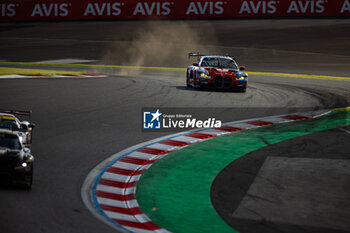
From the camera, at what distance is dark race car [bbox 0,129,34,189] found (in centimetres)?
748

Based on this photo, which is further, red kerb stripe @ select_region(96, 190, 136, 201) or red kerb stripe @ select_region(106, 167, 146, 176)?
red kerb stripe @ select_region(106, 167, 146, 176)

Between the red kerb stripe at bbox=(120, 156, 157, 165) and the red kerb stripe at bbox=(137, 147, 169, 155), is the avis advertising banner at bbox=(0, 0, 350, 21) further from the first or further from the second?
the red kerb stripe at bbox=(120, 156, 157, 165)

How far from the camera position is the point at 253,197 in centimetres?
800

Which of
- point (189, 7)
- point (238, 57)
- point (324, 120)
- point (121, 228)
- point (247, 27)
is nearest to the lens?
point (121, 228)

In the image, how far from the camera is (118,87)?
18.9 metres

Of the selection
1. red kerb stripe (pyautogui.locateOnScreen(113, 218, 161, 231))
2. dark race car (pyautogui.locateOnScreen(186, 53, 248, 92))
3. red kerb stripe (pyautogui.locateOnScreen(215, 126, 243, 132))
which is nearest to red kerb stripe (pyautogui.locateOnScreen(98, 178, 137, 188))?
red kerb stripe (pyautogui.locateOnScreen(113, 218, 161, 231))

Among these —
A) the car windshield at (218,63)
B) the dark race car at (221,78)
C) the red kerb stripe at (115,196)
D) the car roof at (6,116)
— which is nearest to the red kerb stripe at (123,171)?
the red kerb stripe at (115,196)

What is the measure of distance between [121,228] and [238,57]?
25.9 metres

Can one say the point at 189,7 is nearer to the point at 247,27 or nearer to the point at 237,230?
the point at 247,27

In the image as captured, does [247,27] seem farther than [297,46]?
Yes

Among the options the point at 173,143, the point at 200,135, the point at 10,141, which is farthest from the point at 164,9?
the point at 10,141

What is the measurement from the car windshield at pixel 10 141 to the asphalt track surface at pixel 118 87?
0.61 meters

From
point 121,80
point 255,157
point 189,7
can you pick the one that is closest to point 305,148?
point 255,157

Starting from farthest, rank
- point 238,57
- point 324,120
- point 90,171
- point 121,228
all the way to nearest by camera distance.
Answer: point 238,57 < point 324,120 < point 90,171 < point 121,228
